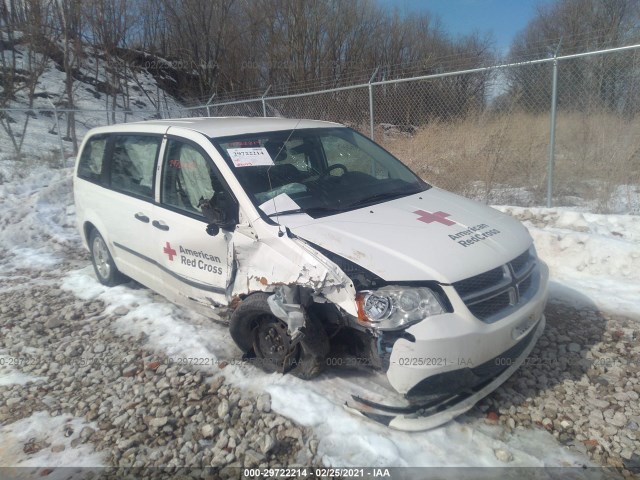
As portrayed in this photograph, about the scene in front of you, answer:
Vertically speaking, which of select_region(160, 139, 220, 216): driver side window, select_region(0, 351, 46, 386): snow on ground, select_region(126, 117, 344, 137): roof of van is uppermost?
select_region(126, 117, 344, 137): roof of van

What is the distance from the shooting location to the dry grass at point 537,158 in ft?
21.5

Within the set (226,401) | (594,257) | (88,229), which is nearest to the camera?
(226,401)

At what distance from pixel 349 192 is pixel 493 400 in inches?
68.5

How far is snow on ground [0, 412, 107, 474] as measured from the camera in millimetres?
2576

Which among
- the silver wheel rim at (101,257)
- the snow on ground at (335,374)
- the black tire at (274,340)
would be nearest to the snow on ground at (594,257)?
the snow on ground at (335,374)

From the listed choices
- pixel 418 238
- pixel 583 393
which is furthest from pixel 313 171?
pixel 583 393

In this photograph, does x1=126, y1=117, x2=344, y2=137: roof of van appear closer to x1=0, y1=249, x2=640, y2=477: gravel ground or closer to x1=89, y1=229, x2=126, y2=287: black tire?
x1=89, y1=229, x2=126, y2=287: black tire

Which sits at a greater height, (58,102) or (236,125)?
(58,102)

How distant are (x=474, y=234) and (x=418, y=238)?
42 cm

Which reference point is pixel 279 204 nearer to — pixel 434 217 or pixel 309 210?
pixel 309 210

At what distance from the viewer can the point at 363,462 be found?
2.47 m

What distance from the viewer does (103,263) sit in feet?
16.9

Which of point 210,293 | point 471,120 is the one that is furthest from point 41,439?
point 471,120

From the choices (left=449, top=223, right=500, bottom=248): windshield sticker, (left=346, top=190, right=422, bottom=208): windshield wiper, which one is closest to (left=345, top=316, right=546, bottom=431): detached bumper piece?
(left=449, top=223, right=500, bottom=248): windshield sticker
